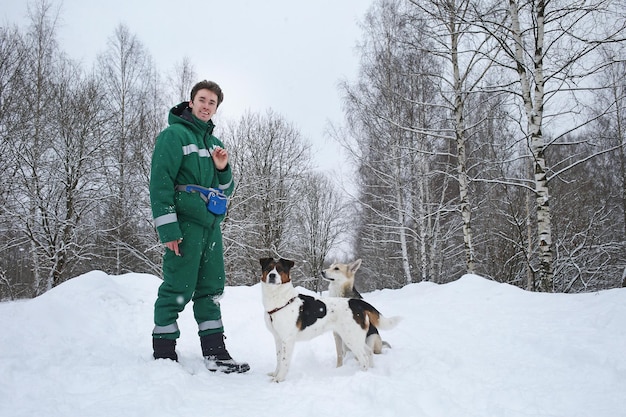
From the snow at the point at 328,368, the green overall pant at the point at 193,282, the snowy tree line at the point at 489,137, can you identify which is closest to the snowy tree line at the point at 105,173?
the snowy tree line at the point at 489,137

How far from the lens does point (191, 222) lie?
3.21 metres

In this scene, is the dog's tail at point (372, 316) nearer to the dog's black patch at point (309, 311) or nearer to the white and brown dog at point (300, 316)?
the white and brown dog at point (300, 316)

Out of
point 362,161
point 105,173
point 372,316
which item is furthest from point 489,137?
point 105,173

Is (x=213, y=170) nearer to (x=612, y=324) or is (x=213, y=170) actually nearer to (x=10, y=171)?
(x=612, y=324)

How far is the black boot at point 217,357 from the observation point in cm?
318

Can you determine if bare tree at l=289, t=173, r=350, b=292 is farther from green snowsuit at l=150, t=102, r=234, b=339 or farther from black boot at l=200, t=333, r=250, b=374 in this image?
black boot at l=200, t=333, r=250, b=374

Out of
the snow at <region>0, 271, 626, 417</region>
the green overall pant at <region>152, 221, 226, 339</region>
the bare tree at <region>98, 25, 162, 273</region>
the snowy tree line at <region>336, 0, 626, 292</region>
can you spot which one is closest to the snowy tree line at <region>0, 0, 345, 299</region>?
the bare tree at <region>98, 25, 162, 273</region>

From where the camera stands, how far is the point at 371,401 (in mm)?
2408

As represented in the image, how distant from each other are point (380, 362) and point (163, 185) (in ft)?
8.85

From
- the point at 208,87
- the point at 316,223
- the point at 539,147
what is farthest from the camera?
the point at 316,223

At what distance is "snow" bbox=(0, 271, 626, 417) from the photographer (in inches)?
87.1

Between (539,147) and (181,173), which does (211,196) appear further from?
(539,147)

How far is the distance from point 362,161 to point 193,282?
10.6 m

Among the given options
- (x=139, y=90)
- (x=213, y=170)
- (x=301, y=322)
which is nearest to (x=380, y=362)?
(x=301, y=322)
